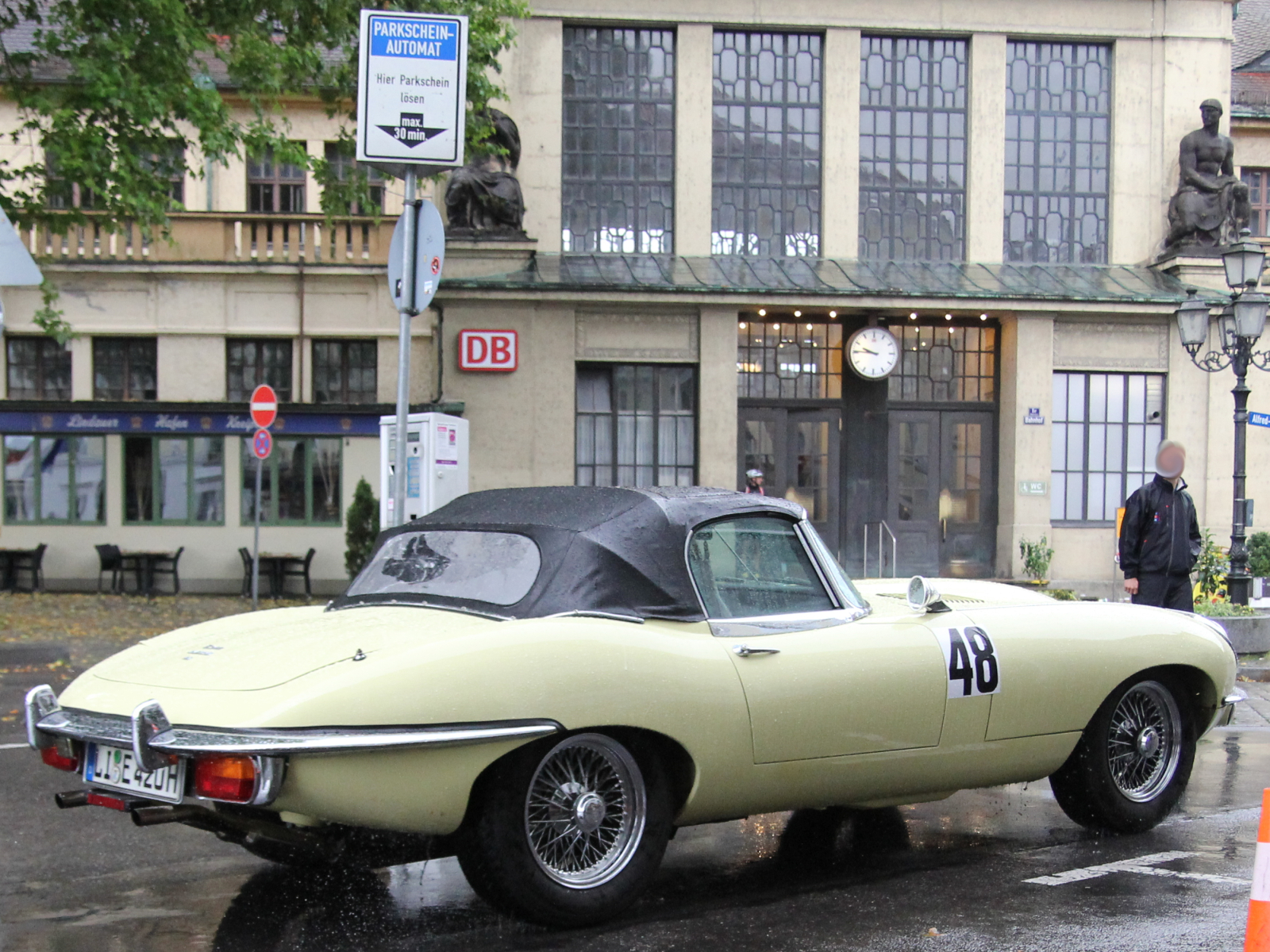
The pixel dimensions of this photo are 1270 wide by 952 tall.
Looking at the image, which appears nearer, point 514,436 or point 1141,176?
point 514,436

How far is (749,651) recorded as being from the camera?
15.2 feet

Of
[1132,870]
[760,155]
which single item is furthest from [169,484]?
[1132,870]

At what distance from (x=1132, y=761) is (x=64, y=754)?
4.35 meters

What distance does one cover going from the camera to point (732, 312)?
2116cm

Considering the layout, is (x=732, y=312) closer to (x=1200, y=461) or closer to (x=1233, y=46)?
(x=1200, y=461)

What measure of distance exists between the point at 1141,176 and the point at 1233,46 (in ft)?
27.7

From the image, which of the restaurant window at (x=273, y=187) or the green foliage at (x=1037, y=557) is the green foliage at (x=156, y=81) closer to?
the restaurant window at (x=273, y=187)

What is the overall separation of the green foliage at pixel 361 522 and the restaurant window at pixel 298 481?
1.86m

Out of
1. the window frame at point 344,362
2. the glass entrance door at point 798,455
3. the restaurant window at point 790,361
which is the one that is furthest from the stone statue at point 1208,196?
the window frame at point 344,362

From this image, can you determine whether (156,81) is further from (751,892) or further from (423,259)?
(751,892)

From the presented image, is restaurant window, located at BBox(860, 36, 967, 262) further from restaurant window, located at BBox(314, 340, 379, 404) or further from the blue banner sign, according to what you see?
the blue banner sign

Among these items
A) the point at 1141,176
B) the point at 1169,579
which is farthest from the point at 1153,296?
the point at 1169,579

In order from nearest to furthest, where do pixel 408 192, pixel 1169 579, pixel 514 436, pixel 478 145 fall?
pixel 408 192 < pixel 1169 579 < pixel 478 145 < pixel 514 436

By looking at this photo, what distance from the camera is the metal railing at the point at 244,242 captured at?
70.2 ft
